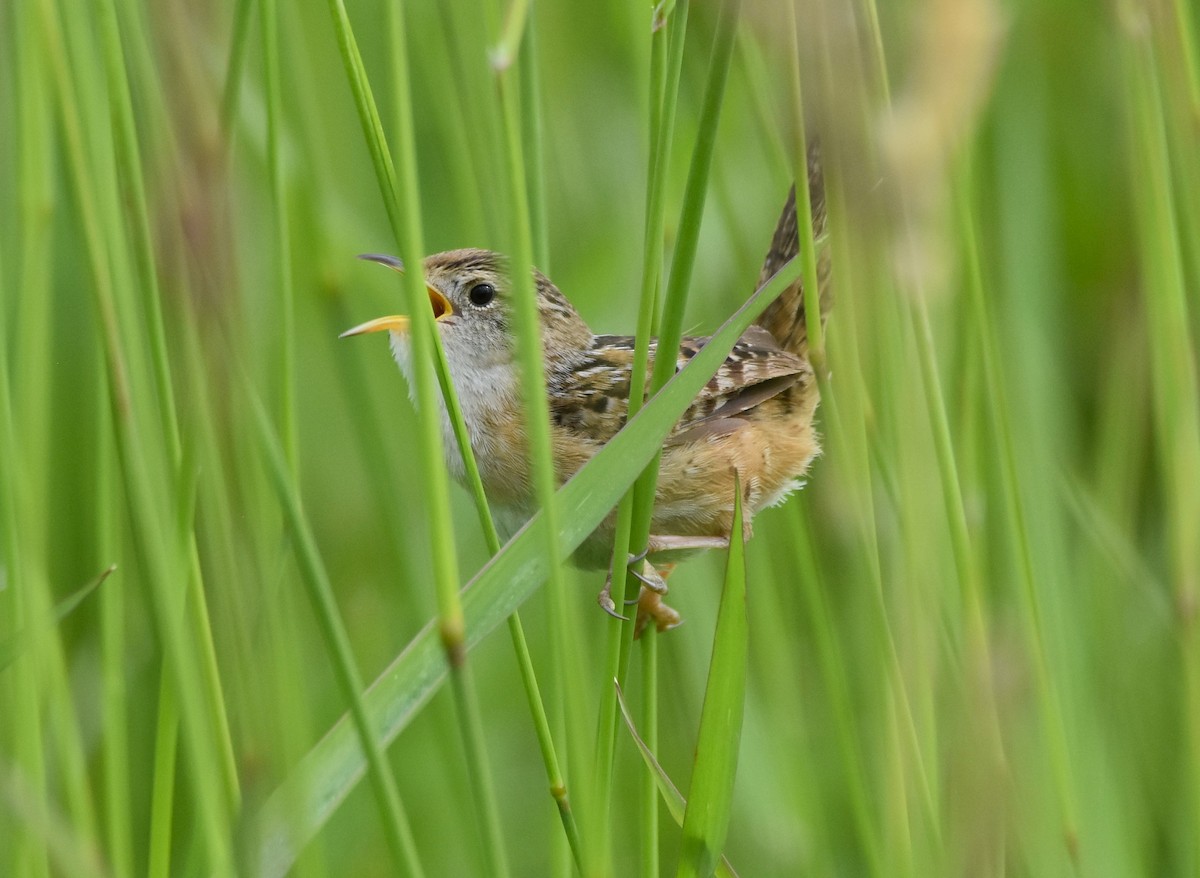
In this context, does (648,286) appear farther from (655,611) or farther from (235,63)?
(655,611)

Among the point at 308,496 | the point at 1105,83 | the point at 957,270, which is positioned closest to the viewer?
the point at 957,270

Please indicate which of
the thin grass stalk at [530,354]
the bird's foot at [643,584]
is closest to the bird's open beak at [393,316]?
the bird's foot at [643,584]

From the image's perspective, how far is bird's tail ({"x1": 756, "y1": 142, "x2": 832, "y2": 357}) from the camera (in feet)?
7.89

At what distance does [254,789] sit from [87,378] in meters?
2.04

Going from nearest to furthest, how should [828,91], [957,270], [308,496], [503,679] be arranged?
[828,91] → [957,270] → [503,679] → [308,496]

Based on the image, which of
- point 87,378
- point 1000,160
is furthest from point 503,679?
point 1000,160

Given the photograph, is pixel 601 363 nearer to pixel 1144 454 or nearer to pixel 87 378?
pixel 87 378

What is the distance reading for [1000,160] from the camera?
9.32ft

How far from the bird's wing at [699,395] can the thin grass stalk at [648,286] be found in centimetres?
81

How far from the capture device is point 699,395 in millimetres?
2461

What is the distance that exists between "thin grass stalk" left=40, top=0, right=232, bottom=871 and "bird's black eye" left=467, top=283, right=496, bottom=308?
3.45 feet

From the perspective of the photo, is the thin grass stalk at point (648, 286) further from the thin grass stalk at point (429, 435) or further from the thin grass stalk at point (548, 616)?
the thin grass stalk at point (429, 435)

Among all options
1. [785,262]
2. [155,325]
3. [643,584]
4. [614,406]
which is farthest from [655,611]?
[155,325]

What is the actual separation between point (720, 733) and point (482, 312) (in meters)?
1.36
